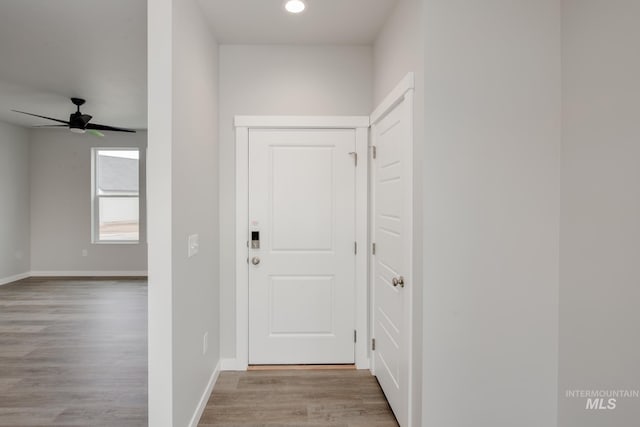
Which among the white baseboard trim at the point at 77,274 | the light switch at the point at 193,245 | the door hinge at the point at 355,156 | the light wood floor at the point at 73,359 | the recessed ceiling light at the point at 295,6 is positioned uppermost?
the recessed ceiling light at the point at 295,6

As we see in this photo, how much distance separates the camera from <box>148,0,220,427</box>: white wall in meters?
1.78

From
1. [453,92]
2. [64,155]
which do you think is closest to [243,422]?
[453,92]

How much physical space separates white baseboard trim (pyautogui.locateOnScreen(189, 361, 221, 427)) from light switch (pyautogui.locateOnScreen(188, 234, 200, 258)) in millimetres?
977

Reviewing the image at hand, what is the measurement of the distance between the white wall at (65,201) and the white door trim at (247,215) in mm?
4707

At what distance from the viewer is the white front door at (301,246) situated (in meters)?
2.93

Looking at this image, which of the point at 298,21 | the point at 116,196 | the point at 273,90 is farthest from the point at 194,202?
the point at 116,196

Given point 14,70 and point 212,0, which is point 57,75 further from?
point 212,0

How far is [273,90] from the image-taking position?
2.91 meters

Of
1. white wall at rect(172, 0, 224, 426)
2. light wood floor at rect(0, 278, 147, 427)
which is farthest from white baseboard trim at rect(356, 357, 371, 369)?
light wood floor at rect(0, 278, 147, 427)

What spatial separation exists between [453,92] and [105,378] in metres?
3.21

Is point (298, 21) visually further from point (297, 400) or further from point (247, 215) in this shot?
point (297, 400)

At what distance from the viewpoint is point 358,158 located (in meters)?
2.94

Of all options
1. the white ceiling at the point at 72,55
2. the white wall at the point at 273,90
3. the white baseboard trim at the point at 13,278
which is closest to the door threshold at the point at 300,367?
the white wall at the point at 273,90

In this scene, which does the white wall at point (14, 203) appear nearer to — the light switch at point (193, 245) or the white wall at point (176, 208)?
the white wall at point (176, 208)
